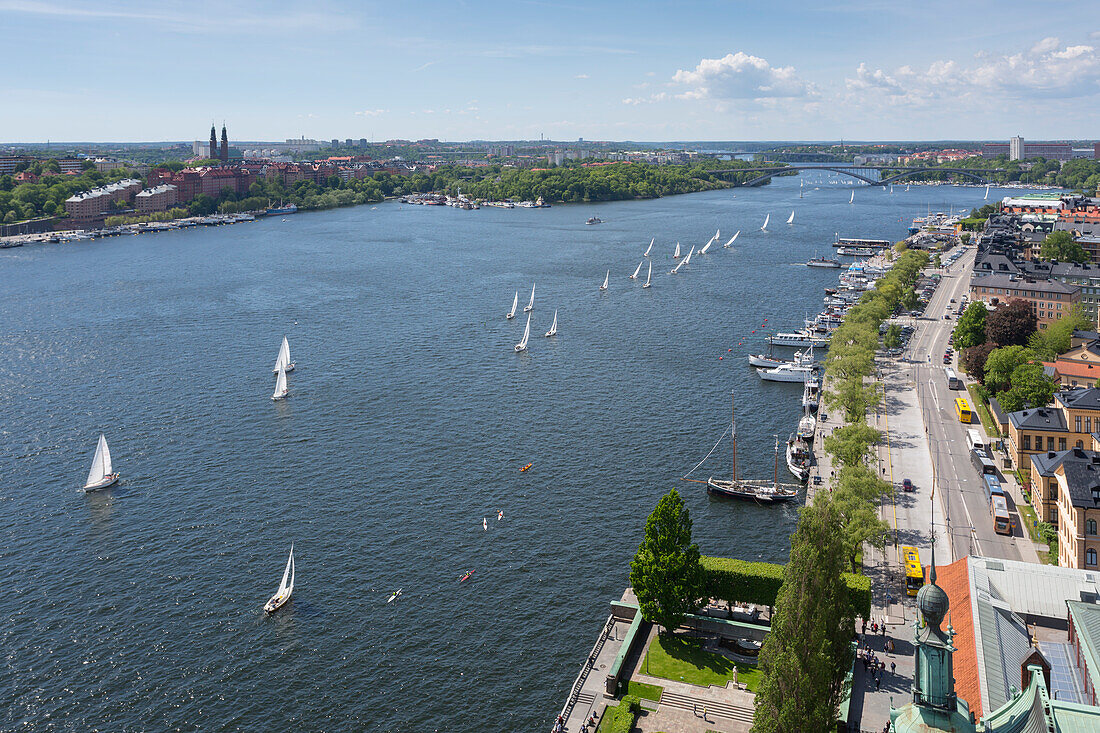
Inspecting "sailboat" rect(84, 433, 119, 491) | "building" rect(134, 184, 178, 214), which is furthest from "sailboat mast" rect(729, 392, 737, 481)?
"building" rect(134, 184, 178, 214)

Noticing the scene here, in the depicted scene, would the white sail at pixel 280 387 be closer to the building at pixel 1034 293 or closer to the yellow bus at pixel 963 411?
the yellow bus at pixel 963 411

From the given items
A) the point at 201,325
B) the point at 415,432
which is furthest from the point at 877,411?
the point at 201,325

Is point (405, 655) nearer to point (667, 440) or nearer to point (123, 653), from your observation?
point (123, 653)

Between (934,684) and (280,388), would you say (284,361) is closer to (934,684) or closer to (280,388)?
(280,388)

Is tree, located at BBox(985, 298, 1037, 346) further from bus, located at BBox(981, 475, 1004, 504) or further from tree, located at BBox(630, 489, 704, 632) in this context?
tree, located at BBox(630, 489, 704, 632)

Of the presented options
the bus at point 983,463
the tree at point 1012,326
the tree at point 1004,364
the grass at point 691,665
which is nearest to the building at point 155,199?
the tree at point 1012,326

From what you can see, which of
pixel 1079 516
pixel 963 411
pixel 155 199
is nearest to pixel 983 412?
pixel 963 411
